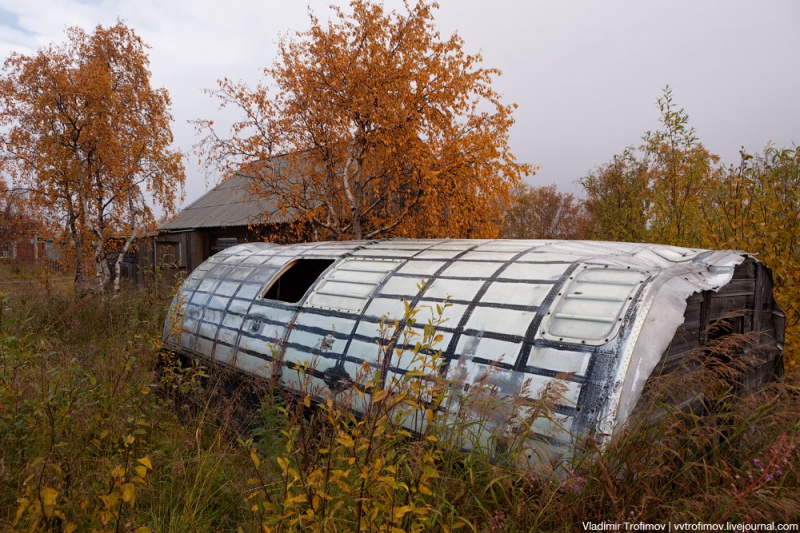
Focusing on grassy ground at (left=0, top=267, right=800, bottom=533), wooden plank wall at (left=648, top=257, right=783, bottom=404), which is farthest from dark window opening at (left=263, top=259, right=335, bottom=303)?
wooden plank wall at (left=648, top=257, right=783, bottom=404)

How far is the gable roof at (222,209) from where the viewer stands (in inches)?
671

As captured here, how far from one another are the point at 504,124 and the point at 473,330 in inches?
329

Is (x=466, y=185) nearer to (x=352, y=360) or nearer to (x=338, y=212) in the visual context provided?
(x=338, y=212)

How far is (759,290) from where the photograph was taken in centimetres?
464

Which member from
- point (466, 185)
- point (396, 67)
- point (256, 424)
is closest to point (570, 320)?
point (256, 424)

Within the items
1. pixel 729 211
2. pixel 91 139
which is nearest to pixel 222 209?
pixel 91 139

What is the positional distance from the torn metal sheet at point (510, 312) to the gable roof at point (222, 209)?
9.84 metres

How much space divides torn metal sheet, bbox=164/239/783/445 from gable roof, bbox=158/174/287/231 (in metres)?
9.84

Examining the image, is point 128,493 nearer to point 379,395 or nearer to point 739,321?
point 379,395

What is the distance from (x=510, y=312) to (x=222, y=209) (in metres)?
18.3

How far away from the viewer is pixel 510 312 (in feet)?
11.7

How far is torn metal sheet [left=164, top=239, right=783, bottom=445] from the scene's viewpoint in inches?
115

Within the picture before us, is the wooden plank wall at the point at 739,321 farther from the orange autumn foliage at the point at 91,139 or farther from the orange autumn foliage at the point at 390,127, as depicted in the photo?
the orange autumn foliage at the point at 91,139

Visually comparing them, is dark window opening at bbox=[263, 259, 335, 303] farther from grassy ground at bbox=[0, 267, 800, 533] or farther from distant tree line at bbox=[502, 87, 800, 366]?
distant tree line at bbox=[502, 87, 800, 366]
